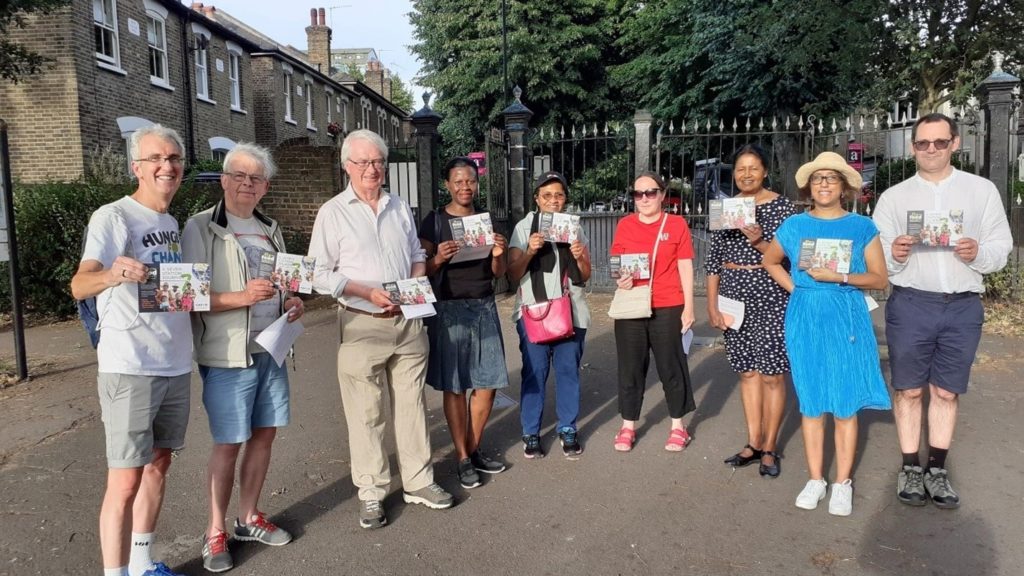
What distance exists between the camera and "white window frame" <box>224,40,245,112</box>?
851 inches

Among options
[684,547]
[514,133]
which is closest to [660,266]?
[684,547]

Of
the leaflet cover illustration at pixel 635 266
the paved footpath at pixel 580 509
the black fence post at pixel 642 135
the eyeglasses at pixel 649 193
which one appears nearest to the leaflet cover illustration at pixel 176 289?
the paved footpath at pixel 580 509

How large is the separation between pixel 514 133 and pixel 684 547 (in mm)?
7624

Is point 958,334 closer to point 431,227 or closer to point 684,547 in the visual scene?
point 684,547

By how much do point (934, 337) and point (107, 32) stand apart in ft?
55.6

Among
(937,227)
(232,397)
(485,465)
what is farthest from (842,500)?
(232,397)

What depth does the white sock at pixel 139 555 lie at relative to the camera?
291cm

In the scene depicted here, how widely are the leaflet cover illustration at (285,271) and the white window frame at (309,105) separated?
2602cm

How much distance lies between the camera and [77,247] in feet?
30.2

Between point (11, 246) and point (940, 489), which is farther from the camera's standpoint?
point (11, 246)

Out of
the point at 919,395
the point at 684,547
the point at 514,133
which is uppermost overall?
the point at 514,133

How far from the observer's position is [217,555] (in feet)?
10.4

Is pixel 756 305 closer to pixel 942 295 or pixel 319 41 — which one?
pixel 942 295

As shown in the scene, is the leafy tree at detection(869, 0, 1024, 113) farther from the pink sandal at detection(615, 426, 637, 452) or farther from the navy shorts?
the pink sandal at detection(615, 426, 637, 452)
